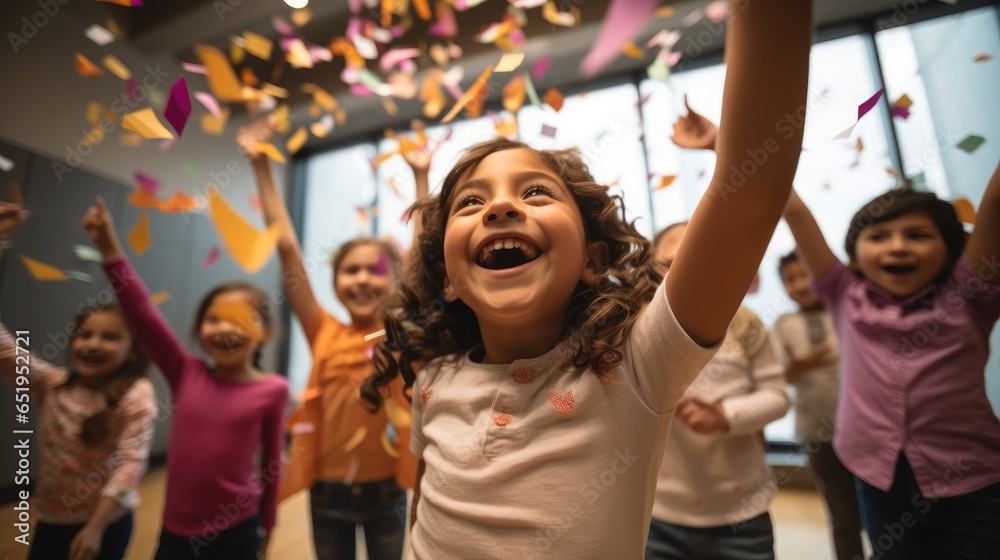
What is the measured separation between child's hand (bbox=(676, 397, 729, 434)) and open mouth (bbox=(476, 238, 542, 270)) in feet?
1.81

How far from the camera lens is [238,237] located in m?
1.04

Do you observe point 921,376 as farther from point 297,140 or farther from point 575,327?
point 297,140

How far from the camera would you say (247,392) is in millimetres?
1303

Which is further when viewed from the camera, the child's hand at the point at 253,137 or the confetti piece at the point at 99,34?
the confetti piece at the point at 99,34

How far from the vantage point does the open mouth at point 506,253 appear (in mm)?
633

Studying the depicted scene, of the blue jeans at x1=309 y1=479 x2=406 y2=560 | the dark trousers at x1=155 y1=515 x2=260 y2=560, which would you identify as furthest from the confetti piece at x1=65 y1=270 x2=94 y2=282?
the blue jeans at x1=309 y1=479 x2=406 y2=560

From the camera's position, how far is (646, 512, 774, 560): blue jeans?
974 millimetres

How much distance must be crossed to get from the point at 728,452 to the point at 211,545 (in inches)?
53.5

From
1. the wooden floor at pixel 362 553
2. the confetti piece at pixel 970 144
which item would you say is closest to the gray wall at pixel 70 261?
the wooden floor at pixel 362 553

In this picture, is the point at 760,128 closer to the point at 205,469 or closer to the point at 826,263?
the point at 826,263

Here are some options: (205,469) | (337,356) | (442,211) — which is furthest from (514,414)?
(205,469)

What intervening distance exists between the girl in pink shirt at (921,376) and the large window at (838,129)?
0.68 metres

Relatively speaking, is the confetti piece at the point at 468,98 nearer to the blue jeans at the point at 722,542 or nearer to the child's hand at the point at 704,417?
the child's hand at the point at 704,417

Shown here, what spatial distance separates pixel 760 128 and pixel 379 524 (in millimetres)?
1329
